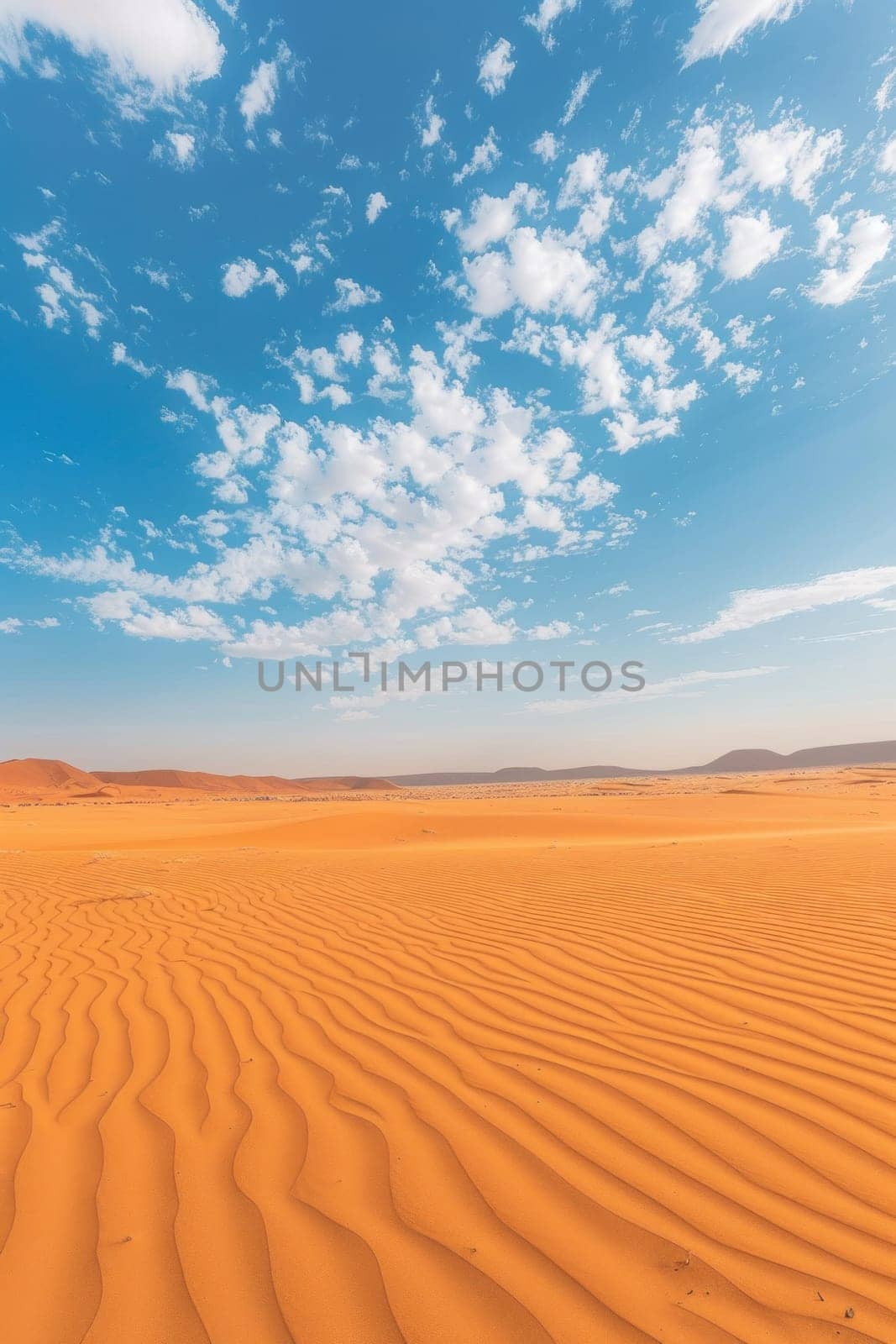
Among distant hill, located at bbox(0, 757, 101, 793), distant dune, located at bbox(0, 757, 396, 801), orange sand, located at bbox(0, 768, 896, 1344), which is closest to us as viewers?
orange sand, located at bbox(0, 768, 896, 1344)

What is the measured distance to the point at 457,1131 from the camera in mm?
Result: 2631

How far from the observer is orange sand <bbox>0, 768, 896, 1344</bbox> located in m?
1.78

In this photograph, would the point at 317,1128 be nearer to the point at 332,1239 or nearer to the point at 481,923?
the point at 332,1239

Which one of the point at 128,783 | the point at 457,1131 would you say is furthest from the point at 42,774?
the point at 457,1131

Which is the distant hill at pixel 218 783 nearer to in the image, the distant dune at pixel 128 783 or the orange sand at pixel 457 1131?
the distant dune at pixel 128 783

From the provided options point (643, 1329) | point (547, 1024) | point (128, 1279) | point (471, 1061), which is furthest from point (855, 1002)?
point (128, 1279)

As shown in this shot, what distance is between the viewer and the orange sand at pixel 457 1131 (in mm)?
1781

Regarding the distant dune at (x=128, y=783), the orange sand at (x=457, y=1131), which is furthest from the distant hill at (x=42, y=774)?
the orange sand at (x=457, y=1131)

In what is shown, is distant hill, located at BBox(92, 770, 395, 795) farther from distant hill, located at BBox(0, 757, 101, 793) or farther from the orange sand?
the orange sand

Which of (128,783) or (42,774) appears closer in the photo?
(42,774)

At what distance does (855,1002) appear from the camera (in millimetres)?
3822

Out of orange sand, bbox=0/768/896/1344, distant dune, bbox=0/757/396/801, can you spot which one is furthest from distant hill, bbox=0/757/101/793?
orange sand, bbox=0/768/896/1344

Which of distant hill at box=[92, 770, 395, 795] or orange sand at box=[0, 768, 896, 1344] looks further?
distant hill at box=[92, 770, 395, 795]

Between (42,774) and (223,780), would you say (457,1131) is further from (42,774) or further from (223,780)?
(223,780)
